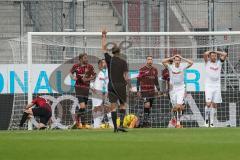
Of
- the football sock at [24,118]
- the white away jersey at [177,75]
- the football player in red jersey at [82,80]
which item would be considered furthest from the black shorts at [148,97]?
the football sock at [24,118]

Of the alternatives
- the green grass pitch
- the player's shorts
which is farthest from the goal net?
the green grass pitch

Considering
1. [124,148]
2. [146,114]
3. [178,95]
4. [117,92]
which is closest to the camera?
[124,148]

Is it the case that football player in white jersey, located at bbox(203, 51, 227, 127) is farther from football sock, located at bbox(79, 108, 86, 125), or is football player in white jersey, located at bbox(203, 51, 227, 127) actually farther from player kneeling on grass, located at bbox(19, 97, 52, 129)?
player kneeling on grass, located at bbox(19, 97, 52, 129)

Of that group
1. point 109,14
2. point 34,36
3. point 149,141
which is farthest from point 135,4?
point 149,141

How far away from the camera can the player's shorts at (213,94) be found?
902 inches

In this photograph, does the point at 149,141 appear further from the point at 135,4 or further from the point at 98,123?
the point at 135,4

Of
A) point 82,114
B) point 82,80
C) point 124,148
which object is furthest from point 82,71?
point 124,148

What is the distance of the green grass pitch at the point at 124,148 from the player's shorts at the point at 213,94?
695 centimetres

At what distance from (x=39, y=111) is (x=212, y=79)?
506 cm

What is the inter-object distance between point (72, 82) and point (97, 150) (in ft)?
37.6

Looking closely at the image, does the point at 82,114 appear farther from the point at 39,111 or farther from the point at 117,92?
the point at 117,92

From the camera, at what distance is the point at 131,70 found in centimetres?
2462

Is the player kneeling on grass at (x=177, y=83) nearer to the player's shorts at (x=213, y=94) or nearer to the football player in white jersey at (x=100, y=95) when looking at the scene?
the player's shorts at (x=213, y=94)

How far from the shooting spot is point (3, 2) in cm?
2656
